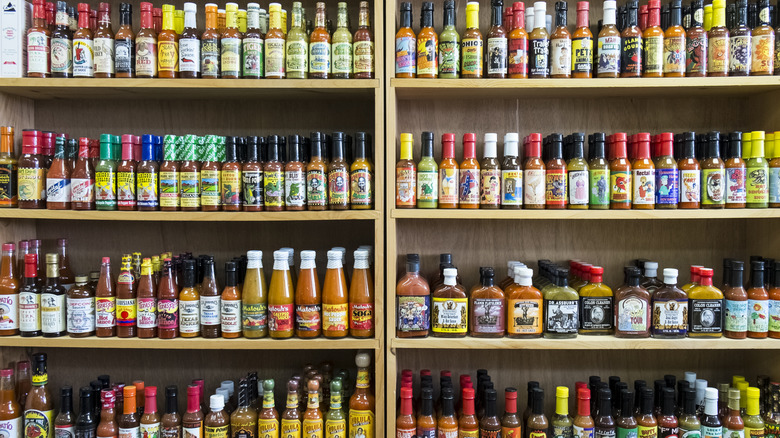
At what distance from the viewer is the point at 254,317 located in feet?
5.18

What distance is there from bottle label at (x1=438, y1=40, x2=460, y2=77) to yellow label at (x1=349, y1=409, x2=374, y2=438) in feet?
3.19

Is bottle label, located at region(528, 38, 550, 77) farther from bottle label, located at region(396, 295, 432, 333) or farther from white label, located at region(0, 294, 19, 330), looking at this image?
white label, located at region(0, 294, 19, 330)

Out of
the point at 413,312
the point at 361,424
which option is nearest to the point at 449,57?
the point at 413,312

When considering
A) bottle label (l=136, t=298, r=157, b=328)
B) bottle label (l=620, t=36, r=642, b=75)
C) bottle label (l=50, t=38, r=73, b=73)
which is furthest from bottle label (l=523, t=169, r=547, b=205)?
bottle label (l=50, t=38, r=73, b=73)

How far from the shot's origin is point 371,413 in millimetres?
1585

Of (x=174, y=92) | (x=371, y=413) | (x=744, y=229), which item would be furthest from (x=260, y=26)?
(x=744, y=229)

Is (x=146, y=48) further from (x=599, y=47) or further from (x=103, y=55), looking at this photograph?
(x=599, y=47)

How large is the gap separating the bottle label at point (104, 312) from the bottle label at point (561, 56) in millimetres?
1405

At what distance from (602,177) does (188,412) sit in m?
1.31

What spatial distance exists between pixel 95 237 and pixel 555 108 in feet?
5.12

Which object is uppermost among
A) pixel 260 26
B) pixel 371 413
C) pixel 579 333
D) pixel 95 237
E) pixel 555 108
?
pixel 260 26

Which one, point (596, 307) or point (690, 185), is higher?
point (690, 185)

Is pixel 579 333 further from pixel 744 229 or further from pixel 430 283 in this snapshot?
pixel 744 229

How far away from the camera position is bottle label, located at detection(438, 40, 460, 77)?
1573 millimetres
